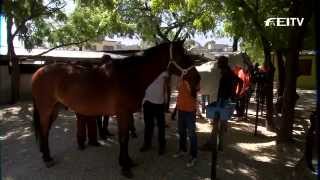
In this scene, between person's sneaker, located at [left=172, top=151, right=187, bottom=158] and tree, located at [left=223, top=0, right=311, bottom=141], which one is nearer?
person's sneaker, located at [left=172, top=151, right=187, bottom=158]

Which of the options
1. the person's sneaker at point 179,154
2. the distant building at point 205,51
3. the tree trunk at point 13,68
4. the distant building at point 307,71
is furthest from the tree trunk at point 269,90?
the distant building at point 307,71

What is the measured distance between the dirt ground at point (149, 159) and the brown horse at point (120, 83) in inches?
14.3

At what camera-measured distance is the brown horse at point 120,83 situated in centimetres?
608

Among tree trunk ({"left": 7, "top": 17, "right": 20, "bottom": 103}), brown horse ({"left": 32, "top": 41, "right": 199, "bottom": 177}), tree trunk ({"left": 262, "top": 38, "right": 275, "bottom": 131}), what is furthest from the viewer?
tree trunk ({"left": 7, "top": 17, "right": 20, "bottom": 103})

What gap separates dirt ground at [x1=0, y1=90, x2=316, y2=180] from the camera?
20.0 feet

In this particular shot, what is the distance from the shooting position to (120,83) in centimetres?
618

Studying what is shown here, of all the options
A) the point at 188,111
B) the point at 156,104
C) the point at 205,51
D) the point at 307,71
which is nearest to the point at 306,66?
the point at 307,71

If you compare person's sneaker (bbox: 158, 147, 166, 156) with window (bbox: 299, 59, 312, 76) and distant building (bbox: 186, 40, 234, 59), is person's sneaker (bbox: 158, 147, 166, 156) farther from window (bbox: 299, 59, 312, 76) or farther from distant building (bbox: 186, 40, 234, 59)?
window (bbox: 299, 59, 312, 76)

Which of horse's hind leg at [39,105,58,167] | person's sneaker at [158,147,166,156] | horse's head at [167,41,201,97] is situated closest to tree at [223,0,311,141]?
person's sneaker at [158,147,166,156]

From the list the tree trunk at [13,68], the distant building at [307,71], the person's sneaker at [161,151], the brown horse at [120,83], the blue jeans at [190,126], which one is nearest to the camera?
the brown horse at [120,83]

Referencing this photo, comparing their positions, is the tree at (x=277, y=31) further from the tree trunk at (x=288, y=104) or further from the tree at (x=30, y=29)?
the tree at (x=30, y=29)

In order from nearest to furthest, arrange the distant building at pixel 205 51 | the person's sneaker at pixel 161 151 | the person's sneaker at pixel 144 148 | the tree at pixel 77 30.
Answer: the person's sneaker at pixel 161 151 < the person's sneaker at pixel 144 148 < the distant building at pixel 205 51 < the tree at pixel 77 30

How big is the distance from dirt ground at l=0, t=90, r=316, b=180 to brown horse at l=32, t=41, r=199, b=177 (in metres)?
0.36

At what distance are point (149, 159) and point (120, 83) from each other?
155 cm
